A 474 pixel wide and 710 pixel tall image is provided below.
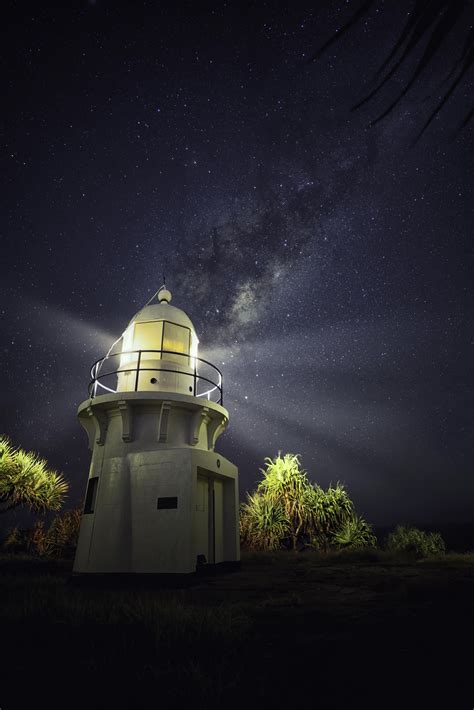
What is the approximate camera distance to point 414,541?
2381cm

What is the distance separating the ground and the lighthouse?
3.97 meters

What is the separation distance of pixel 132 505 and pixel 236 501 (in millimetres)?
4405

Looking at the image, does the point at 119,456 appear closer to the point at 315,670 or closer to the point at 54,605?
the point at 54,605

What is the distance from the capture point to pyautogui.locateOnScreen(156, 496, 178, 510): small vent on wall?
→ 38.3ft

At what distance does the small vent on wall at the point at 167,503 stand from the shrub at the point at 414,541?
1453 centimetres

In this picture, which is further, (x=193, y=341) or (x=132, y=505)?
(x=193, y=341)

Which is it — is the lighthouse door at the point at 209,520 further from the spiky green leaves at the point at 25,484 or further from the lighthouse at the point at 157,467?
the spiky green leaves at the point at 25,484

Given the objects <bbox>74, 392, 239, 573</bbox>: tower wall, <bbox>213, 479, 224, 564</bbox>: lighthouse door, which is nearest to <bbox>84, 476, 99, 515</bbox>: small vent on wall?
<bbox>74, 392, 239, 573</bbox>: tower wall

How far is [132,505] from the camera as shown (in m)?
12.1

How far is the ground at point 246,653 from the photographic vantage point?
10.9 ft

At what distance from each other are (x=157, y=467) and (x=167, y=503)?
3.35 feet

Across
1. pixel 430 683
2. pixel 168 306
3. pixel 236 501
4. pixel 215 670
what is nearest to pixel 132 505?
pixel 236 501

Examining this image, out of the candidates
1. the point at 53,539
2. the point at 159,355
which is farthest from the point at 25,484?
the point at 159,355

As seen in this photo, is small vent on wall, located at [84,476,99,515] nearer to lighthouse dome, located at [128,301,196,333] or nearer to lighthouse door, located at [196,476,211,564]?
lighthouse door, located at [196,476,211,564]
